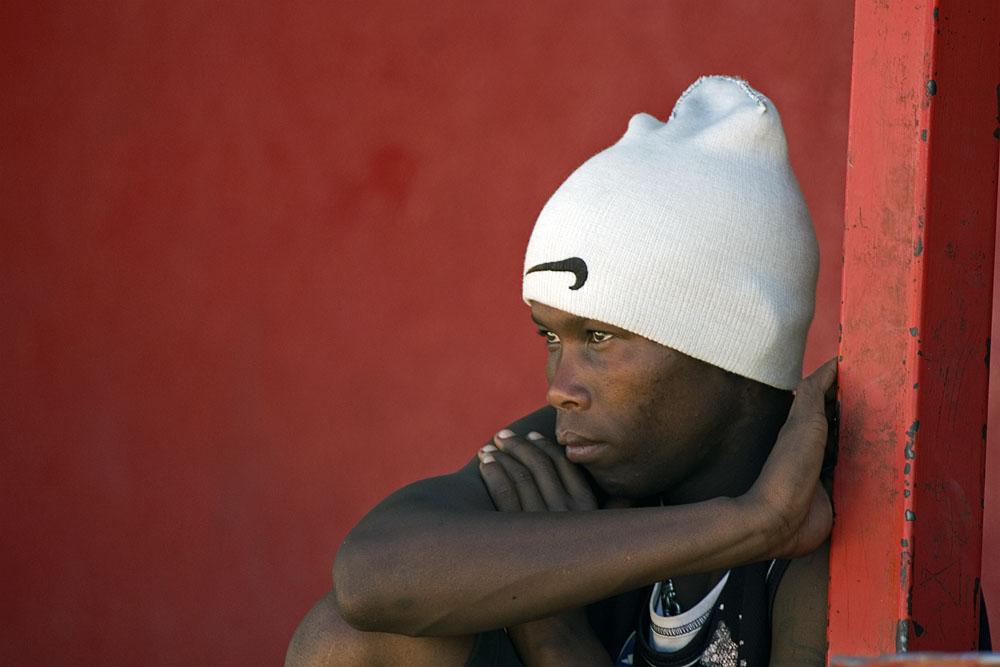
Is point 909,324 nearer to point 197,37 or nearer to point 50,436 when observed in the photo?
point 197,37

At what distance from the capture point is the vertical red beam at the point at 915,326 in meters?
1.58

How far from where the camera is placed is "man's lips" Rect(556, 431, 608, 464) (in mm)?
1998

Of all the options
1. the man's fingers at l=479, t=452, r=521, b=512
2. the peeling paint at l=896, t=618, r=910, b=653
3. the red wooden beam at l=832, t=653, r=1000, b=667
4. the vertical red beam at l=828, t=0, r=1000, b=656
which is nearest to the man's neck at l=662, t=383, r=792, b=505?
the man's fingers at l=479, t=452, r=521, b=512

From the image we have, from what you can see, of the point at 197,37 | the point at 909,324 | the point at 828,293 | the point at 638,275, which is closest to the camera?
the point at 909,324

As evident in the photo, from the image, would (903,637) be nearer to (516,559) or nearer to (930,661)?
(516,559)

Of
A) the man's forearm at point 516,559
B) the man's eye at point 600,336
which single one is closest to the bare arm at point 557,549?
the man's forearm at point 516,559

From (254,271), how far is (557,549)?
248cm

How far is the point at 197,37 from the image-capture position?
402 cm

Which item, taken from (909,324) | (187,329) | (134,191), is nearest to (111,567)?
(187,329)

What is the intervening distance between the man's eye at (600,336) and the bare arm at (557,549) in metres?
0.37

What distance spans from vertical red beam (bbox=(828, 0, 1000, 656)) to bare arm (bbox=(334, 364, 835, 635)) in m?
0.07

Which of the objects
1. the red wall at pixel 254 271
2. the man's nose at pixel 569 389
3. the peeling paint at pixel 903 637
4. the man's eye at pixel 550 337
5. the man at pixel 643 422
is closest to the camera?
the peeling paint at pixel 903 637

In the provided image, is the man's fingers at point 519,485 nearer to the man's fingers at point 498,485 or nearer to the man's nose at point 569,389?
the man's fingers at point 498,485

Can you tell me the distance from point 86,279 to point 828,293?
225 cm
